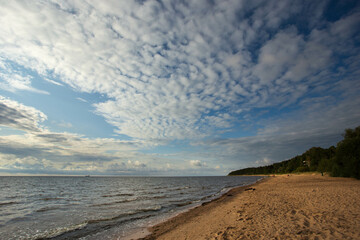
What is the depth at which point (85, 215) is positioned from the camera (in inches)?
680

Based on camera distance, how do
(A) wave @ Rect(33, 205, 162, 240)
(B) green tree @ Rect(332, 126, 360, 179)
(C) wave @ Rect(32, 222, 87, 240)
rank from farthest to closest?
(B) green tree @ Rect(332, 126, 360, 179), (A) wave @ Rect(33, 205, 162, 240), (C) wave @ Rect(32, 222, 87, 240)

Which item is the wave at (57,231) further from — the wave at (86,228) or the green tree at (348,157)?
the green tree at (348,157)

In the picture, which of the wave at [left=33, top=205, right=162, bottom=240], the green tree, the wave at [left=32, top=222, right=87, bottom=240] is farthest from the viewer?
the green tree

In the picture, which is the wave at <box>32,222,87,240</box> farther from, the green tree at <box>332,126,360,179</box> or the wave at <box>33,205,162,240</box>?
the green tree at <box>332,126,360,179</box>

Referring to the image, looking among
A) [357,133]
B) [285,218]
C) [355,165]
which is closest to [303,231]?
[285,218]

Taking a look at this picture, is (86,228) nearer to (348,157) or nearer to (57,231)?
(57,231)

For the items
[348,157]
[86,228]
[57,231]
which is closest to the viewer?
[57,231]

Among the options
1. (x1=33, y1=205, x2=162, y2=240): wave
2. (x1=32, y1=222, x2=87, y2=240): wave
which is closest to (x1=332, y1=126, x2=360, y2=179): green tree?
(x1=33, y1=205, x2=162, y2=240): wave

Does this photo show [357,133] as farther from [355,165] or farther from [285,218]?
[285,218]

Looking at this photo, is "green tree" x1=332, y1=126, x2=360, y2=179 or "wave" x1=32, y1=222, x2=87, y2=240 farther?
"green tree" x1=332, y1=126, x2=360, y2=179

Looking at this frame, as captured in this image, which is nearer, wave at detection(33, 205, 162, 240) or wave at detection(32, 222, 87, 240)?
wave at detection(32, 222, 87, 240)

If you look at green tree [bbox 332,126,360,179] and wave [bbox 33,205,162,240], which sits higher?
green tree [bbox 332,126,360,179]

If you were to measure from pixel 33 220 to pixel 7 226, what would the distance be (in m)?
2.02

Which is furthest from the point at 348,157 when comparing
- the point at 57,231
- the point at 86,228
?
the point at 57,231
